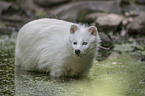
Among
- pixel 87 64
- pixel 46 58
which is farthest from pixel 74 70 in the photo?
pixel 46 58

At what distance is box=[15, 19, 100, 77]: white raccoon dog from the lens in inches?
185

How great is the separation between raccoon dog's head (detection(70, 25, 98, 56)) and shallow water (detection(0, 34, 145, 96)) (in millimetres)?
650

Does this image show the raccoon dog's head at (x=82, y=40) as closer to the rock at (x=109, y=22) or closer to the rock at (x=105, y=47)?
the rock at (x=105, y=47)

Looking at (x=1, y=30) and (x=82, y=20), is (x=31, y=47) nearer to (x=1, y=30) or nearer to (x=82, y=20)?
(x=1, y=30)

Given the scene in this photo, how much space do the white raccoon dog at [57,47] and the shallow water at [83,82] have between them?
208 millimetres

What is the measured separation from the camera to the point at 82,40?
4590 millimetres

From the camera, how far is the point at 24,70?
5594 mm

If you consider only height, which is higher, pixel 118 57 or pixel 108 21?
pixel 108 21

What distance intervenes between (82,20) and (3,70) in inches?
365

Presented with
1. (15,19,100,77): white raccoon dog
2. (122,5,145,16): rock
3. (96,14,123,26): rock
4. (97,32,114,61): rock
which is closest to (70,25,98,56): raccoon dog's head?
(15,19,100,77): white raccoon dog

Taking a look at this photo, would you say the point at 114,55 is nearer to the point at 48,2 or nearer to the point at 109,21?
the point at 109,21

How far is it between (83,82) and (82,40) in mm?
836

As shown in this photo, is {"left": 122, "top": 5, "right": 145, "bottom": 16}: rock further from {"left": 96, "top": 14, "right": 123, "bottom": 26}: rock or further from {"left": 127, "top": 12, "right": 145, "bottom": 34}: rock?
{"left": 96, "top": 14, "right": 123, "bottom": 26}: rock

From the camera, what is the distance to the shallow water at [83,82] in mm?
4043
